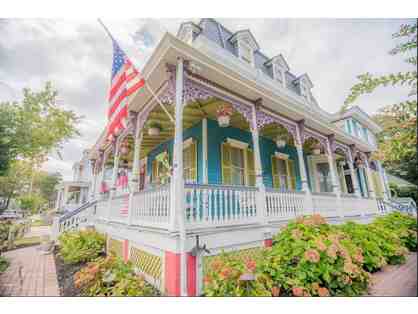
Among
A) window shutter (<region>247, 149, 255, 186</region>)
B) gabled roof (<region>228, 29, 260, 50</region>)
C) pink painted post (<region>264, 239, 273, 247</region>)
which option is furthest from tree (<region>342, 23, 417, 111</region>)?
gabled roof (<region>228, 29, 260, 50</region>)

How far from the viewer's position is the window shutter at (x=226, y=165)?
18.5 ft

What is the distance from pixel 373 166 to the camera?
10984mm

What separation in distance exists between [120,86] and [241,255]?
3676 millimetres

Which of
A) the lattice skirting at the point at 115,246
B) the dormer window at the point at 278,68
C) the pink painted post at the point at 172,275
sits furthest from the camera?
the dormer window at the point at 278,68

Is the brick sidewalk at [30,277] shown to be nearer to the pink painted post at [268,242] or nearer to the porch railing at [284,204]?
the pink painted post at [268,242]

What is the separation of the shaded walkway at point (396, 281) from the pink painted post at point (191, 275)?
2.45m

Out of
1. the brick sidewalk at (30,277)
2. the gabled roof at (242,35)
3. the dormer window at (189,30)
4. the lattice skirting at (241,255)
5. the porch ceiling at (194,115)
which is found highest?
the gabled roof at (242,35)

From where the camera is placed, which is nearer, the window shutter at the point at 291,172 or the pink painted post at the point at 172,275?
the pink painted post at the point at 172,275

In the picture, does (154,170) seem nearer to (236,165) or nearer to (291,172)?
(236,165)

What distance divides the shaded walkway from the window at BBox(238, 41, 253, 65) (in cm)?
717

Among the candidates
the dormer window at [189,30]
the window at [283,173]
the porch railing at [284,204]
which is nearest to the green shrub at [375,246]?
the porch railing at [284,204]

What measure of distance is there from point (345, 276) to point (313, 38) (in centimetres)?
365
